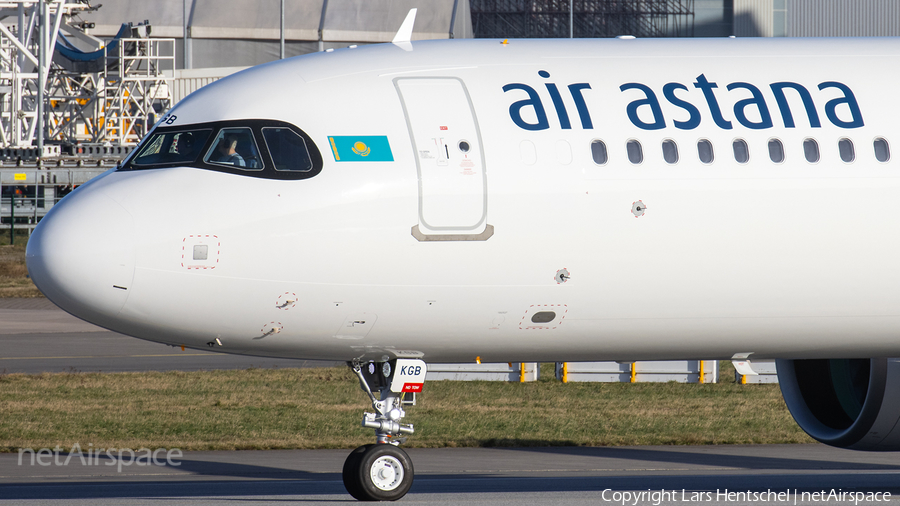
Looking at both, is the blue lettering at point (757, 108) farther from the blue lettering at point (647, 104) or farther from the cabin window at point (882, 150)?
the cabin window at point (882, 150)

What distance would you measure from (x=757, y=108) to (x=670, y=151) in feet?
3.77

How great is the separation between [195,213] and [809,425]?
8.30 meters

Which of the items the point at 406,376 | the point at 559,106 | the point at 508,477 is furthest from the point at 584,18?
the point at 406,376

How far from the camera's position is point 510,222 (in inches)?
456

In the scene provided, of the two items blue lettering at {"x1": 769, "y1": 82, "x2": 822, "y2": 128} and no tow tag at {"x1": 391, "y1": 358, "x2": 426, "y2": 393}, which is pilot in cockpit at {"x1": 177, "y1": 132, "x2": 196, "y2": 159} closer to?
no tow tag at {"x1": 391, "y1": 358, "x2": 426, "y2": 393}

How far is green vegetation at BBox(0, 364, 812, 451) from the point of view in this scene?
787 inches

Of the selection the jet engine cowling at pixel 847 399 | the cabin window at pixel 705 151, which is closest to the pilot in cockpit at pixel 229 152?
the cabin window at pixel 705 151

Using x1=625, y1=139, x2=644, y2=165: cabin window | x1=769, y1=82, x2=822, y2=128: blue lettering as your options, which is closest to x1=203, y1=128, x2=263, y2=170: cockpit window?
x1=625, y1=139, x2=644, y2=165: cabin window

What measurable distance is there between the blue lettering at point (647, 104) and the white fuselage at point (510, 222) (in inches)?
0.9

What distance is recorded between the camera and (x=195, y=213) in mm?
11148

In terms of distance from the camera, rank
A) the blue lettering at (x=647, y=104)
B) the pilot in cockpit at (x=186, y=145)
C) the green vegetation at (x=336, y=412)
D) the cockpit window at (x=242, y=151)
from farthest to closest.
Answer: the green vegetation at (x=336, y=412) → the blue lettering at (x=647, y=104) → the pilot in cockpit at (x=186, y=145) → the cockpit window at (x=242, y=151)

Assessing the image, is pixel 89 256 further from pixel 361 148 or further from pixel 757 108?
pixel 757 108

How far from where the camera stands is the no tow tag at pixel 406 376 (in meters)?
12.4

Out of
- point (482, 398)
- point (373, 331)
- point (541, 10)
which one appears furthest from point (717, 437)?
point (541, 10)
